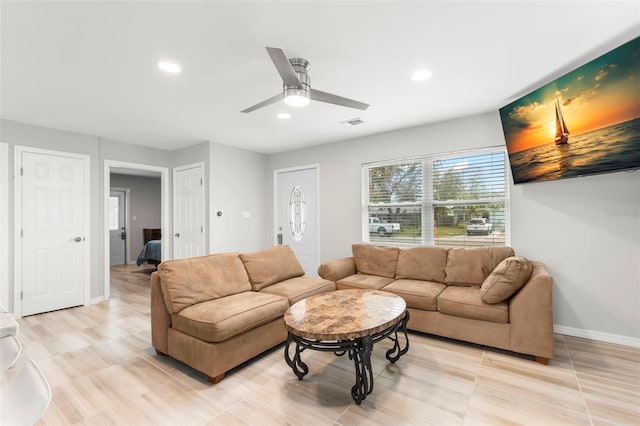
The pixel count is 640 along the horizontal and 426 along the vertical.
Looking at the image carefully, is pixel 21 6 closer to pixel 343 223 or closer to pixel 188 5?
pixel 188 5

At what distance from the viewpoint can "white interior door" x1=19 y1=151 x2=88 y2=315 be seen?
3.80 m

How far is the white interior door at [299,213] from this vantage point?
5.06 m

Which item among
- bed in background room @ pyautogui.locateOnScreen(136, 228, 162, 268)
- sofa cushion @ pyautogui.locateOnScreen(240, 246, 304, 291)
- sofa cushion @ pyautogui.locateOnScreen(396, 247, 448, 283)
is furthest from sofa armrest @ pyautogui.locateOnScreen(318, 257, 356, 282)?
bed in background room @ pyautogui.locateOnScreen(136, 228, 162, 268)

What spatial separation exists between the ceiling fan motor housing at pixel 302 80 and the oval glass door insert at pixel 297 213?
296 cm

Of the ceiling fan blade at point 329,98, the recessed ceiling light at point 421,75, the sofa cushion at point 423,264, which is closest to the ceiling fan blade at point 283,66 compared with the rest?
the ceiling fan blade at point 329,98

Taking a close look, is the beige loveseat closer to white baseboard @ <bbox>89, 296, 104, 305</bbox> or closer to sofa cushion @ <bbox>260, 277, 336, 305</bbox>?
sofa cushion @ <bbox>260, 277, 336, 305</bbox>

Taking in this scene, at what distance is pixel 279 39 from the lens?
6.73ft

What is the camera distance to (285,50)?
2.17 m

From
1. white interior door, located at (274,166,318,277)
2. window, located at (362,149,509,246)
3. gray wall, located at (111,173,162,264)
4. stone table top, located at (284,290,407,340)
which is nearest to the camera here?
stone table top, located at (284,290,407,340)

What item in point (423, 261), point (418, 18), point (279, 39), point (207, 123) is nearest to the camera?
point (418, 18)

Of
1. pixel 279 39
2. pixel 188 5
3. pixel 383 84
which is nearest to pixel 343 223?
pixel 383 84

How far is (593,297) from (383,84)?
2.90 meters

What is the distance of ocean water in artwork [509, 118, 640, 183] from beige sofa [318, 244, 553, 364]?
0.88 meters

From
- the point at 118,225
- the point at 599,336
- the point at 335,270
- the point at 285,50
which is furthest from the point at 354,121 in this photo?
the point at 118,225
